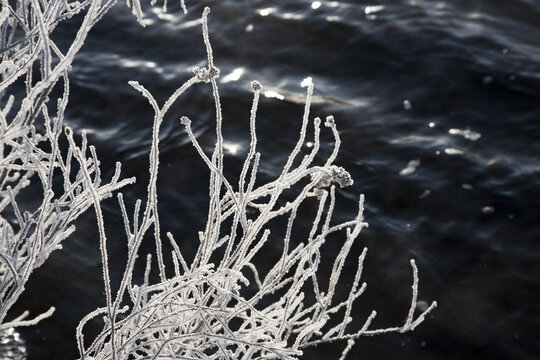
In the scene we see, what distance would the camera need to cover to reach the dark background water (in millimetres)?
4641

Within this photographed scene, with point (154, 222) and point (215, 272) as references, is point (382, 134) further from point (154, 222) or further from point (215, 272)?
point (215, 272)

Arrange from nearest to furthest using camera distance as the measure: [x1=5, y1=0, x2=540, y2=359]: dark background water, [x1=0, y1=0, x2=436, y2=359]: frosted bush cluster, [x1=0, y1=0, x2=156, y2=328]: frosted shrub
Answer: [x1=0, y1=0, x2=156, y2=328]: frosted shrub, [x1=0, y1=0, x2=436, y2=359]: frosted bush cluster, [x1=5, y1=0, x2=540, y2=359]: dark background water

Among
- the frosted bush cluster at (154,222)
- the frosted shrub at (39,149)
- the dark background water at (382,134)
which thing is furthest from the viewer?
the dark background water at (382,134)

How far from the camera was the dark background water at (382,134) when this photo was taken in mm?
4641

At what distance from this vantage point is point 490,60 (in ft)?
22.1

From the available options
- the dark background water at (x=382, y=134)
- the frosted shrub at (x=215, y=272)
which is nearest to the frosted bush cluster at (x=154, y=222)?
the frosted shrub at (x=215, y=272)

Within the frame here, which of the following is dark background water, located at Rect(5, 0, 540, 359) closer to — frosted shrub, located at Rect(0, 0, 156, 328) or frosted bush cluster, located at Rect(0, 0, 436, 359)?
frosted bush cluster, located at Rect(0, 0, 436, 359)

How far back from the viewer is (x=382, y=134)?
6.13m

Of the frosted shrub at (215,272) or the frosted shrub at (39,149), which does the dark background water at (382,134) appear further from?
the frosted shrub at (39,149)

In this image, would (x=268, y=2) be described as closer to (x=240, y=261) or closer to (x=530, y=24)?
(x=530, y=24)

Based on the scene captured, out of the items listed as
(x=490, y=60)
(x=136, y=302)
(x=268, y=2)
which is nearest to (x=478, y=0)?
(x=490, y=60)

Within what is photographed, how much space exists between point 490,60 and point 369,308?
3.55m

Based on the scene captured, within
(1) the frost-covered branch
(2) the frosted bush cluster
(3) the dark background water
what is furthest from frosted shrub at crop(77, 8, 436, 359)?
(3) the dark background water

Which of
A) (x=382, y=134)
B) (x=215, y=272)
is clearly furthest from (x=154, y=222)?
(x=382, y=134)
